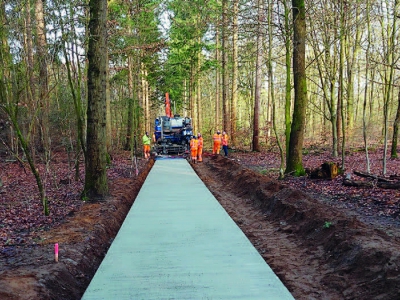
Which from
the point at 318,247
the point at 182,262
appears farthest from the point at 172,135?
the point at 182,262

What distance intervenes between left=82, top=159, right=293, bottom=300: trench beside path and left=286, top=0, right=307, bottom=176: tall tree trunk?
4830 millimetres

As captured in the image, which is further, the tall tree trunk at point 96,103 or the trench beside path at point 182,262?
the tall tree trunk at point 96,103

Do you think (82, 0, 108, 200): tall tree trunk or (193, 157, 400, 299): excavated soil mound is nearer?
(193, 157, 400, 299): excavated soil mound

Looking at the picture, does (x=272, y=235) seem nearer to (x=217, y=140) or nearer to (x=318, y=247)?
(x=318, y=247)

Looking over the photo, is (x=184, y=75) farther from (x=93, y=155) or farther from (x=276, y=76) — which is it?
(x=93, y=155)

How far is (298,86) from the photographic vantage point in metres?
13.2

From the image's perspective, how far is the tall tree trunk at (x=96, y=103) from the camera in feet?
33.5

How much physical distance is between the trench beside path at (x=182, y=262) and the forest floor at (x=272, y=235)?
14.3 inches

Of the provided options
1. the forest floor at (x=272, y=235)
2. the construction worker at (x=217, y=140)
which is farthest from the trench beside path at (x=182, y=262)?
the construction worker at (x=217, y=140)

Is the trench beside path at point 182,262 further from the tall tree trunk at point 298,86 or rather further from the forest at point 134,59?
the tall tree trunk at point 298,86

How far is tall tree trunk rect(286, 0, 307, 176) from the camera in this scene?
42.3ft

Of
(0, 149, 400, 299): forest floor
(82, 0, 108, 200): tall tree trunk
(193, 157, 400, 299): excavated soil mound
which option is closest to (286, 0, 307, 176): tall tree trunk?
(0, 149, 400, 299): forest floor

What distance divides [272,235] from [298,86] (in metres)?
6.90

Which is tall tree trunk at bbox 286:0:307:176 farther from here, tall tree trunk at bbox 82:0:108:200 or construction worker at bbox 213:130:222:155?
construction worker at bbox 213:130:222:155
